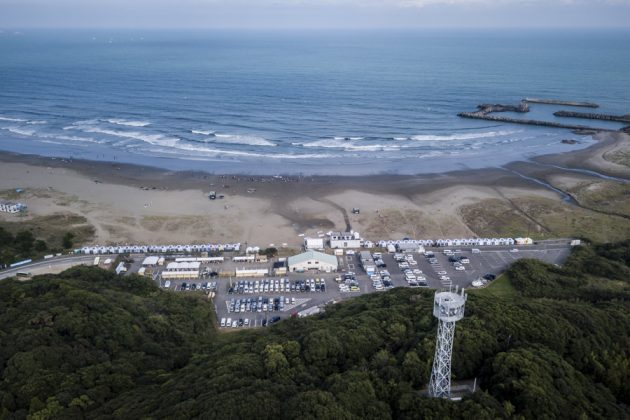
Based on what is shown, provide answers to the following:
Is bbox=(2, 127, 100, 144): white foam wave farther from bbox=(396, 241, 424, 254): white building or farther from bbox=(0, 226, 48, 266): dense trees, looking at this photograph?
bbox=(396, 241, 424, 254): white building

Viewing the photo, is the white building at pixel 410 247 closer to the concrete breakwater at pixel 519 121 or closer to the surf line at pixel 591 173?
the surf line at pixel 591 173

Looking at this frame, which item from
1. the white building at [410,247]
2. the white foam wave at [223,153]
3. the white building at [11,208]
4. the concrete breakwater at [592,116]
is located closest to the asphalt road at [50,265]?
the white building at [11,208]

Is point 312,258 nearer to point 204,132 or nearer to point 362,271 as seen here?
point 362,271

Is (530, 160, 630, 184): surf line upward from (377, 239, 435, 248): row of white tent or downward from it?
upward

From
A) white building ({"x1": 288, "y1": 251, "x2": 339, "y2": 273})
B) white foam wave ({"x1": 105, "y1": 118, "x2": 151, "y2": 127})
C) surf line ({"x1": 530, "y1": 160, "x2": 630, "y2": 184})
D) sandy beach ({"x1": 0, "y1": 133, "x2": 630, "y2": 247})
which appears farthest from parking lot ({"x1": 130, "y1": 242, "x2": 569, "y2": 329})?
white foam wave ({"x1": 105, "y1": 118, "x2": 151, "y2": 127})

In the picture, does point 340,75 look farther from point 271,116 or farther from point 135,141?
point 135,141
